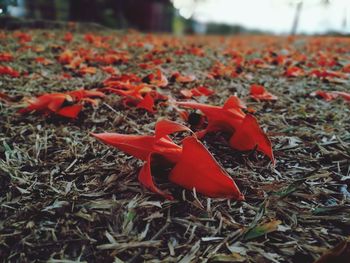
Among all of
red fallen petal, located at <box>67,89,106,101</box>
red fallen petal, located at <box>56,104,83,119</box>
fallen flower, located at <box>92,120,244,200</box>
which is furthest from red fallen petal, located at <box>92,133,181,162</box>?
red fallen petal, located at <box>67,89,106,101</box>

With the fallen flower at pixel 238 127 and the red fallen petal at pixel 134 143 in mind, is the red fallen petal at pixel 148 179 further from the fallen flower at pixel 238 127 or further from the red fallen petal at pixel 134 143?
the fallen flower at pixel 238 127

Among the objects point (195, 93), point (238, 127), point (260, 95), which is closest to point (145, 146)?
point (238, 127)

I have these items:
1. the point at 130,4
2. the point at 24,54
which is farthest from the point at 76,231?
the point at 130,4

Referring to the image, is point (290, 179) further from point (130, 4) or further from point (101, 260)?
point (130, 4)

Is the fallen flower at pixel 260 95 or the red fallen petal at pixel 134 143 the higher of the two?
the red fallen petal at pixel 134 143

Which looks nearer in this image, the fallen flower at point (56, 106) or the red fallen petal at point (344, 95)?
the fallen flower at point (56, 106)

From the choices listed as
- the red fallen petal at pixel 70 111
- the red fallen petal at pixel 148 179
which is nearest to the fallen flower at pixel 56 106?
the red fallen petal at pixel 70 111
